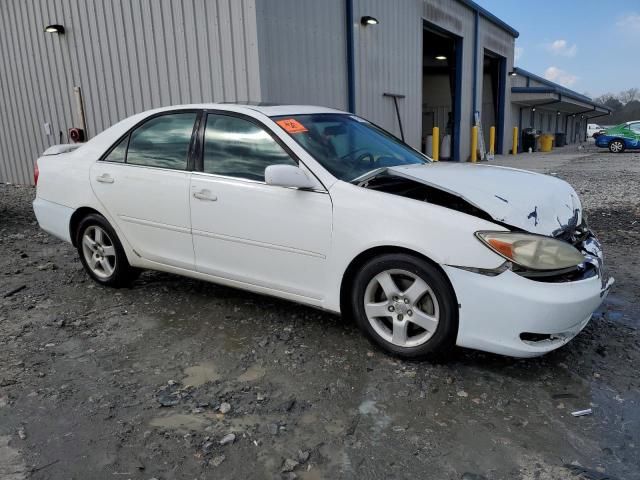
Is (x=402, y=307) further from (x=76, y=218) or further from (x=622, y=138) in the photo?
(x=622, y=138)

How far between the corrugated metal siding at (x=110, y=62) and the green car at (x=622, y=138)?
22627 millimetres

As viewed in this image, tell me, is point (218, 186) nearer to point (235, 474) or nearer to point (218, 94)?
point (235, 474)

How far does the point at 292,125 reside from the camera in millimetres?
3572

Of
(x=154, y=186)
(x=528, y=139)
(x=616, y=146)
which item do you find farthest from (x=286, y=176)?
(x=528, y=139)

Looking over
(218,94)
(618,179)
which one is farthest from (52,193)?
(618,179)

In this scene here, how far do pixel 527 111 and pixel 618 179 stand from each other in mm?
19493

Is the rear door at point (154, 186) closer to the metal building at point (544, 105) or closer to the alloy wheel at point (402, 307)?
the alloy wheel at point (402, 307)

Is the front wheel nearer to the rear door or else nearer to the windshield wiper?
the windshield wiper

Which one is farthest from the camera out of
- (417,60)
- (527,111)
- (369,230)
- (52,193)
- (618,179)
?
(527,111)

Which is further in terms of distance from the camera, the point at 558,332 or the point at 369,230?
the point at 369,230

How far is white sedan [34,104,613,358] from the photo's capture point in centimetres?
276

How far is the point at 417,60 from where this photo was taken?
538 inches

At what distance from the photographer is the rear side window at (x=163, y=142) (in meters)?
3.87

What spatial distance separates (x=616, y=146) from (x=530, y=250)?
2615 centimetres
